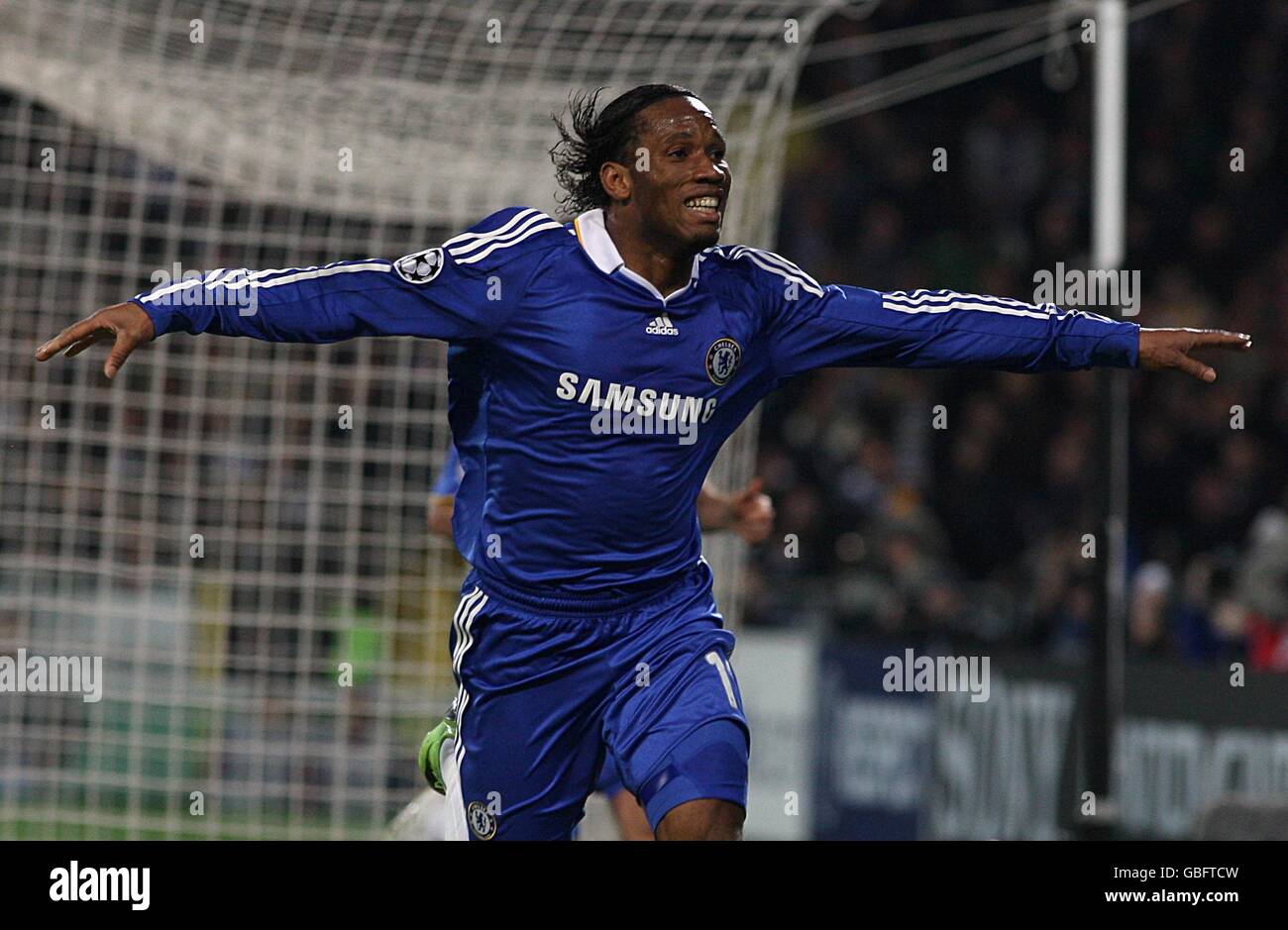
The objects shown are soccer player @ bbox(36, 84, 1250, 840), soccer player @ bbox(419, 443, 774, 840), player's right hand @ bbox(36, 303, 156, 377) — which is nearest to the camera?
player's right hand @ bbox(36, 303, 156, 377)

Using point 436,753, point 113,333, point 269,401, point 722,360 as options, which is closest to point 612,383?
point 722,360

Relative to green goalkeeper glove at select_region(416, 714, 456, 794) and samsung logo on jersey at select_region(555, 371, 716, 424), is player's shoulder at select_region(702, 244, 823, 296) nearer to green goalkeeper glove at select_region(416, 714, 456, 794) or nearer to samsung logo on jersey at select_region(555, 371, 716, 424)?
samsung logo on jersey at select_region(555, 371, 716, 424)

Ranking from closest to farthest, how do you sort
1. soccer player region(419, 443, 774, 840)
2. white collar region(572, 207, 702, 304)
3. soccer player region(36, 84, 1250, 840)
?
soccer player region(36, 84, 1250, 840) < white collar region(572, 207, 702, 304) < soccer player region(419, 443, 774, 840)

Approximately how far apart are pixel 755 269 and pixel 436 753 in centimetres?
155

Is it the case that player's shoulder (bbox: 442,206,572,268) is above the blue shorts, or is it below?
above

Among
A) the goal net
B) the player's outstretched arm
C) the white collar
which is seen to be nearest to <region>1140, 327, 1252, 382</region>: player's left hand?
the player's outstretched arm

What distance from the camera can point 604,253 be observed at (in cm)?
443

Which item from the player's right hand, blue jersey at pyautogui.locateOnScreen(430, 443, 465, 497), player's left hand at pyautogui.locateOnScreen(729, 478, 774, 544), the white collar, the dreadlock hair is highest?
the dreadlock hair

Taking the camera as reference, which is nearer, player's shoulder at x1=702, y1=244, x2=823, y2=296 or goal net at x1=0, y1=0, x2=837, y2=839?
player's shoulder at x1=702, y1=244, x2=823, y2=296

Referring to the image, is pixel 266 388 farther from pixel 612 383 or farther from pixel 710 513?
pixel 612 383

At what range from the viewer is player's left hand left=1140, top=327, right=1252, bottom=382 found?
4.44 meters

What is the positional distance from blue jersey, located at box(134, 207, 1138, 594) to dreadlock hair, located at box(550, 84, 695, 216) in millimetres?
176

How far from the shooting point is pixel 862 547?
41.3 feet
